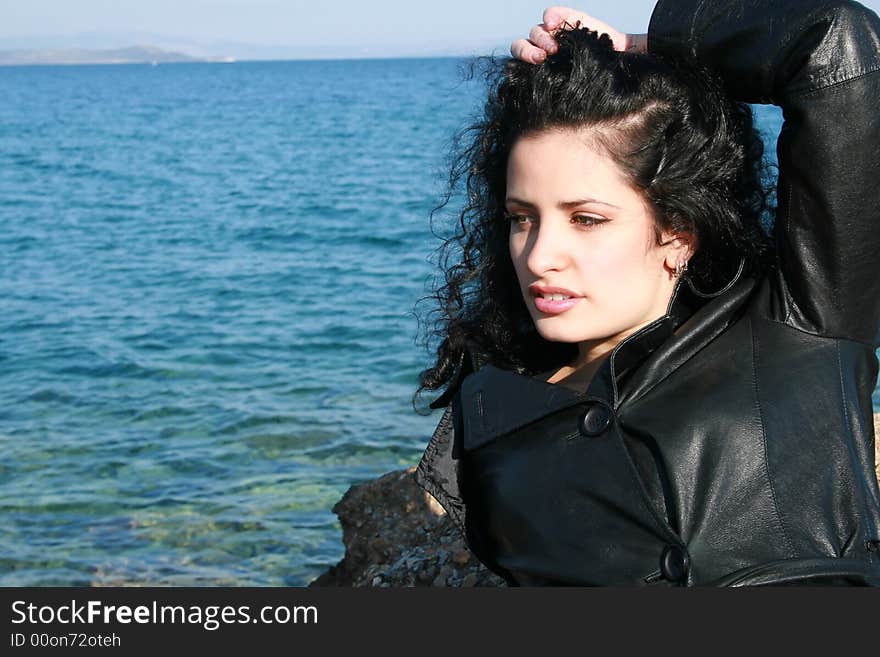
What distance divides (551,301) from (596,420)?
1.07 feet

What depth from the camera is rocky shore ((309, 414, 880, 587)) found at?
4.60m

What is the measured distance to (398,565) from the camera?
4875mm

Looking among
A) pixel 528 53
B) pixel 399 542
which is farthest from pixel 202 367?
pixel 528 53

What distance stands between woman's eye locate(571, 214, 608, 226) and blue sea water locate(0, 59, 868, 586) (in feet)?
3.19

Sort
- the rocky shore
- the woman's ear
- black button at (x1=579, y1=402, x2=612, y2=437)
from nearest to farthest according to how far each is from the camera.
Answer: black button at (x1=579, y1=402, x2=612, y2=437)
the woman's ear
the rocky shore

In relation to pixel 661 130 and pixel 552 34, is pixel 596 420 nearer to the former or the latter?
pixel 661 130

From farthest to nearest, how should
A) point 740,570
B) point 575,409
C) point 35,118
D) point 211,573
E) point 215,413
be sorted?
point 35,118 < point 215,413 < point 211,573 < point 575,409 < point 740,570

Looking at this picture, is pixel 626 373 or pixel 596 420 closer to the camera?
pixel 596 420

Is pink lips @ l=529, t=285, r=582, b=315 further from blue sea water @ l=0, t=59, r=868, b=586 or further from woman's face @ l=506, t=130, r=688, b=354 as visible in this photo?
blue sea water @ l=0, t=59, r=868, b=586

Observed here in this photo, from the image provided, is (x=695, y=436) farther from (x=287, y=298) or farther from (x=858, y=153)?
(x=287, y=298)

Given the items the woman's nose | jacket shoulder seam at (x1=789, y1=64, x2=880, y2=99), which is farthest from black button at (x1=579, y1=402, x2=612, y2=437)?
jacket shoulder seam at (x1=789, y1=64, x2=880, y2=99)

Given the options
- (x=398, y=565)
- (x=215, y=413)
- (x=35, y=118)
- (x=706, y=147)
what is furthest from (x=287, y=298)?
(x=35, y=118)

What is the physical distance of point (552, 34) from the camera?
2.89 metres

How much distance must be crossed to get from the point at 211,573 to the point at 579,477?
185 inches
